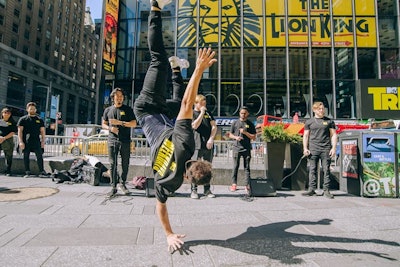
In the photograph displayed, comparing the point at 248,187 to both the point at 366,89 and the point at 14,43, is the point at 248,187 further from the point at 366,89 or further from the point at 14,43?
the point at 14,43

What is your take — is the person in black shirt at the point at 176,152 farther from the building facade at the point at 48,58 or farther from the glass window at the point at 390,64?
the building facade at the point at 48,58

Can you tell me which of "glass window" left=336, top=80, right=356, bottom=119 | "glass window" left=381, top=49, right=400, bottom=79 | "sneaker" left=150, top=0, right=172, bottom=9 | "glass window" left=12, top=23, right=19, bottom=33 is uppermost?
"glass window" left=12, top=23, right=19, bottom=33

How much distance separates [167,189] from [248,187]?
3393 millimetres

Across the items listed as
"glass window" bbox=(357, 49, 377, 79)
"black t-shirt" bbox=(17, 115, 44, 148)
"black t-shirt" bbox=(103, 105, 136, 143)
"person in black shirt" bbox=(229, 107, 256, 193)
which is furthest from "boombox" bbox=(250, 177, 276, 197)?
"glass window" bbox=(357, 49, 377, 79)

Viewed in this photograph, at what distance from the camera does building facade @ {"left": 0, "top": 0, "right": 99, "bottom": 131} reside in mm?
40094

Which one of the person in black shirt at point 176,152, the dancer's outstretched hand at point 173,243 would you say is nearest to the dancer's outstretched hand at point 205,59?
the person in black shirt at point 176,152

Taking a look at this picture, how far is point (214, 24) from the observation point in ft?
74.2

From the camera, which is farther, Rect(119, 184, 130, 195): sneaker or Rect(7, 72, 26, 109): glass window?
Rect(7, 72, 26, 109): glass window

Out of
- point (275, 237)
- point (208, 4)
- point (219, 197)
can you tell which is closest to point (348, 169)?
point (219, 197)

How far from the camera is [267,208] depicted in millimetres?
4820

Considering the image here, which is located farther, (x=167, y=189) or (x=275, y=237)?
(x=275, y=237)

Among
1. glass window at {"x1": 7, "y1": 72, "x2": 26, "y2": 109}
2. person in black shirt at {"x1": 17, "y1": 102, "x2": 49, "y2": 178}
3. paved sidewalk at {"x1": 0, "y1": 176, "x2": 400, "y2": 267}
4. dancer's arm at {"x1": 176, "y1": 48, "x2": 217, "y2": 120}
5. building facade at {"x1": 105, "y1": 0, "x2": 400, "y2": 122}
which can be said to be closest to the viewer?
paved sidewalk at {"x1": 0, "y1": 176, "x2": 400, "y2": 267}

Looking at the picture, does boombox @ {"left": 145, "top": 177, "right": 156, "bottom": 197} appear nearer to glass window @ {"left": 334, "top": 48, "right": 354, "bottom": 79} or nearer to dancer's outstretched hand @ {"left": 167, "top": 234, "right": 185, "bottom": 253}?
dancer's outstretched hand @ {"left": 167, "top": 234, "right": 185, "bottom": 253}

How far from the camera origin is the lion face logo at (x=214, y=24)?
2244cm
